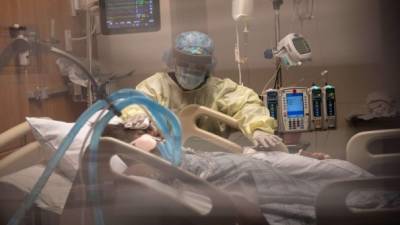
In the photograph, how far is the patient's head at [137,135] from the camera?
976 millimetres

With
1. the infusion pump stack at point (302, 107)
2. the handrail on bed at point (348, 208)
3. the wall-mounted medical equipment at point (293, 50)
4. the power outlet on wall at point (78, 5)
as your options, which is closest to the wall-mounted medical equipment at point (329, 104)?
the infusion pump stack at point (302, 107)

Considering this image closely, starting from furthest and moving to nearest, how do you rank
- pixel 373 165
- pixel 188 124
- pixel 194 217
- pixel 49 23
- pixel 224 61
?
pixel 49 23 < pixel 224 61 < pixel 188 124 < pixel 373 165 < pixel 194 217

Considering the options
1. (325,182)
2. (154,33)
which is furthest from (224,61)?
(325,182)

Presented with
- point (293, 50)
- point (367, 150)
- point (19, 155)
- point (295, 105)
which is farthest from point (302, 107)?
point (19, 155)

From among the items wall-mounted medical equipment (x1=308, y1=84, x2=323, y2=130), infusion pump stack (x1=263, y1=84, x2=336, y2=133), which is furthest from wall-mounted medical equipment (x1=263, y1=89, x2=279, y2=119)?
wall-mounted medical equipment (x1=308, y1=84, x2=323, y2=130)

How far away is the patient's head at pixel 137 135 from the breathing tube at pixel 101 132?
0.02 m

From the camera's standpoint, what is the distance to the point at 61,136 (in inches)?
41.8

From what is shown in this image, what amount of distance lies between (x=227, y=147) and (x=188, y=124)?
12 cm

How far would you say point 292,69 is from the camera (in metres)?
1.29

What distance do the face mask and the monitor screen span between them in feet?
0.43

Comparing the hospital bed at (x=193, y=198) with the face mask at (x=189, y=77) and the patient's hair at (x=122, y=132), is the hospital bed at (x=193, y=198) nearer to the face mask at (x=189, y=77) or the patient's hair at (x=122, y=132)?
the patient's hair at (x=122, y=132)

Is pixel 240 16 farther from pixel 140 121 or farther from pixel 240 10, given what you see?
pixel 140 121

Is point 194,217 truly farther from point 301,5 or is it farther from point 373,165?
point 301,5

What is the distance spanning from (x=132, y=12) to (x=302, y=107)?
571 mm
